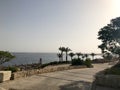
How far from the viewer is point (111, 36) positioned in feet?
Result: 119

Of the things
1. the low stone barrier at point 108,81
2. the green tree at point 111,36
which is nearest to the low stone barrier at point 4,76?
the low stone barrier at point 108,81

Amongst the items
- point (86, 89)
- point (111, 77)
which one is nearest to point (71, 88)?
point (86, 89)

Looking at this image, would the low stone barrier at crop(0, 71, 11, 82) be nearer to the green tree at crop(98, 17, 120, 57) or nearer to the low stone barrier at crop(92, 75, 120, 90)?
the low stone barrier at crop(92, 75, 120, 90)

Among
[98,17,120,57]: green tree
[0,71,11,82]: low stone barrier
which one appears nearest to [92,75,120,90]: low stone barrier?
[0,71,11,82]: low stone barrier

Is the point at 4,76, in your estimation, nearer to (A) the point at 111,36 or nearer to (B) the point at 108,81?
(B) the point at 108,81

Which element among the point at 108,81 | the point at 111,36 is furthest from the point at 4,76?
the point at 111,36

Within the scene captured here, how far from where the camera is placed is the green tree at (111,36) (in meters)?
35.2

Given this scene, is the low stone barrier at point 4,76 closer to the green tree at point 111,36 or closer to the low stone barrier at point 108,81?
the low stone barrier at point 108,81

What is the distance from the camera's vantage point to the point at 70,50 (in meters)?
83.7

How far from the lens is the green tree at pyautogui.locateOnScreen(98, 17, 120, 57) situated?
35.2m

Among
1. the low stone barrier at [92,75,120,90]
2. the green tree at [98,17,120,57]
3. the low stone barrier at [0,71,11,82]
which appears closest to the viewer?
the low stone barrier at [92,75,120,90]

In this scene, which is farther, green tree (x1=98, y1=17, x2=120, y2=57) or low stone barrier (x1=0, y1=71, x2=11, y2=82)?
green tree (x1=98, y1=17, x2=120, y2=57)

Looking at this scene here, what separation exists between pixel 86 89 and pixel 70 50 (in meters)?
66.9

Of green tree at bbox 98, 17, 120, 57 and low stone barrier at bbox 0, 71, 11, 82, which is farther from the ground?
green tree at bbox 98, 17, 120, 57
